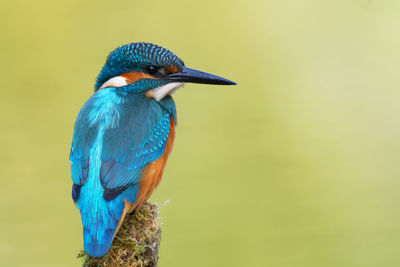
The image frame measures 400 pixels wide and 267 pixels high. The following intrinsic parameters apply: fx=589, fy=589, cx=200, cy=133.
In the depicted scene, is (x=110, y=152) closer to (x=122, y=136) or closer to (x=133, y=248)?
(x=122, y=136)

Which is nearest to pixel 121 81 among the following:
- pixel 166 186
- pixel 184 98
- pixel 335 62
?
pixel 166 186

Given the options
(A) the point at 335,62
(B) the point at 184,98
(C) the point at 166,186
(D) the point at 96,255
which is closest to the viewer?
(D) the point at 96,255

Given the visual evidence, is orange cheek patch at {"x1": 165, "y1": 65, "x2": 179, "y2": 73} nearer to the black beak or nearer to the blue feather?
the black beak

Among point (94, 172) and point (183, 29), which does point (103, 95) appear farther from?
point (183, 29)

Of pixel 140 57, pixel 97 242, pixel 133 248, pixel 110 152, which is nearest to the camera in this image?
pixel 97 242

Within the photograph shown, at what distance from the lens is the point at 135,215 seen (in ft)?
9.93

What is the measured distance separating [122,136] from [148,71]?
0.49 meters

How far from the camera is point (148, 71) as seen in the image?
334 cm

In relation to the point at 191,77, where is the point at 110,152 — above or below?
below

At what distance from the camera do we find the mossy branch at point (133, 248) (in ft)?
9.05

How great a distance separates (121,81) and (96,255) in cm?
110

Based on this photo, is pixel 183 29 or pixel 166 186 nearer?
pixel 166 186

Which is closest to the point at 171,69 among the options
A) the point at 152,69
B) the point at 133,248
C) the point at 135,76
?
the point at 152,69

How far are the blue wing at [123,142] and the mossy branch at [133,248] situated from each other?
20 cm
